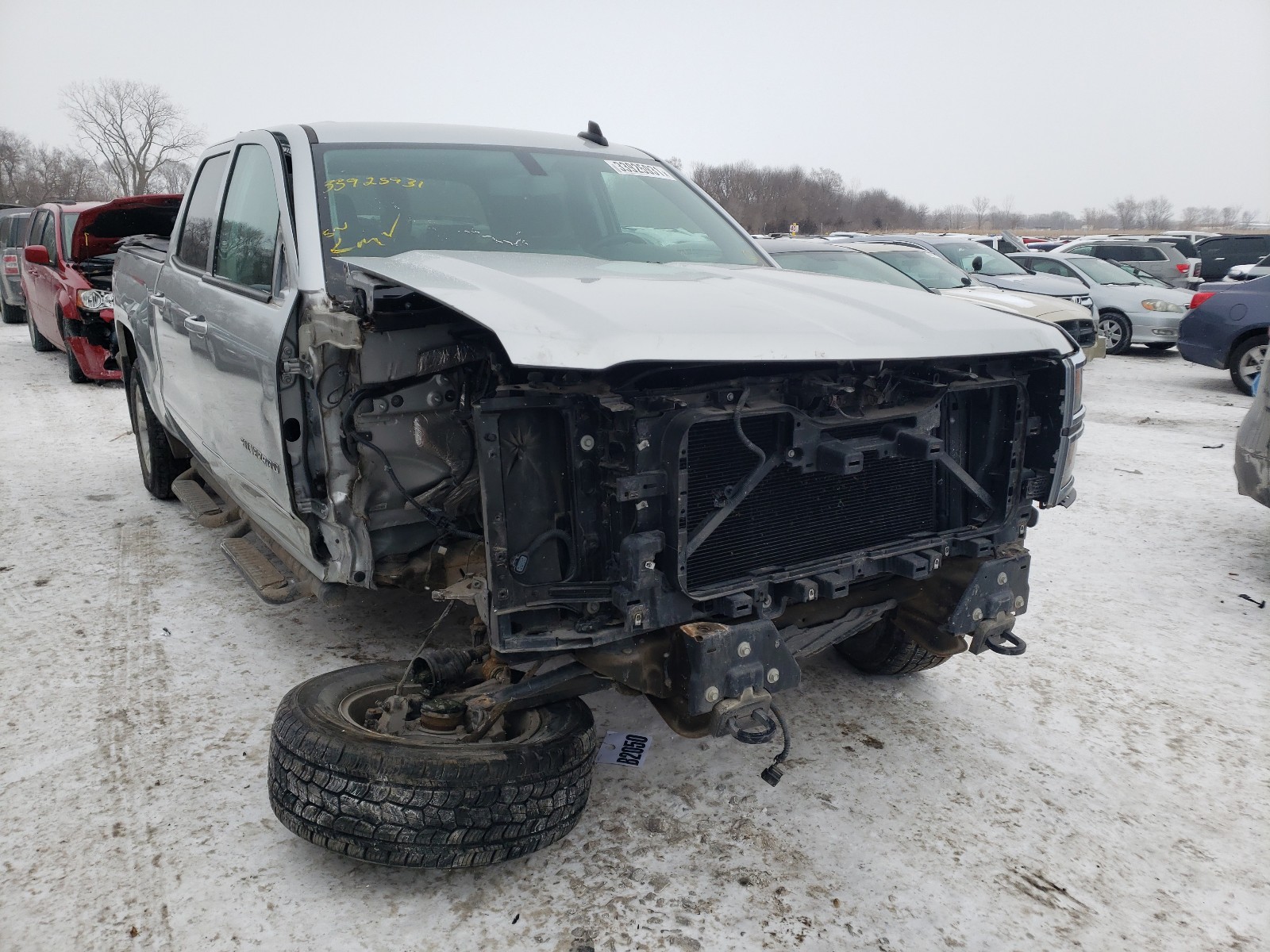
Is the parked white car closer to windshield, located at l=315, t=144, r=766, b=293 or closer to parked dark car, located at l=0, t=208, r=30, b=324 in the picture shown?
windshield, located at l=315, t=144, r=766, b=293

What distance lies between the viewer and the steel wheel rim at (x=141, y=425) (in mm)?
5551

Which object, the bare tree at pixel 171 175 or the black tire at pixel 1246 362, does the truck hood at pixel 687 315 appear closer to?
the black tire at pixel 1246 362

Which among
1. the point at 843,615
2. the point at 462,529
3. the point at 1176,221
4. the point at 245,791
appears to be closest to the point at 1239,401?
the point at 843,615

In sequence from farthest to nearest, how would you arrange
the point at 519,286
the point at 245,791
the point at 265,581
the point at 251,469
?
the point at 265,581 < the point at 251,469 < the point at 245,791 < the point at 519,286

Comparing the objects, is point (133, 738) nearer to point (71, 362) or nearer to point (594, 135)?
point (594, 135)

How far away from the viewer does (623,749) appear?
3.09 metres

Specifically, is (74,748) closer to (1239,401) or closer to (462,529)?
(462,529)

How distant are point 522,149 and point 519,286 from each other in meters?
Answer: 1.69

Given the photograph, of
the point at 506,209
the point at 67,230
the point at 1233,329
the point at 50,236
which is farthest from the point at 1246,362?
the point at 50,236

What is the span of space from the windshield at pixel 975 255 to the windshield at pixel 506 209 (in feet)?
A: 27.6

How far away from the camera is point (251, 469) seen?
3.34 meters

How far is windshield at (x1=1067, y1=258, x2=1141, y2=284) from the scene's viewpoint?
1380cm

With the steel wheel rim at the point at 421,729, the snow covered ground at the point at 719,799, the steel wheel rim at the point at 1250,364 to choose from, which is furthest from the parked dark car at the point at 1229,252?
the steel wheel rim at the point at 421,729

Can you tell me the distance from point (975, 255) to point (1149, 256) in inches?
392
